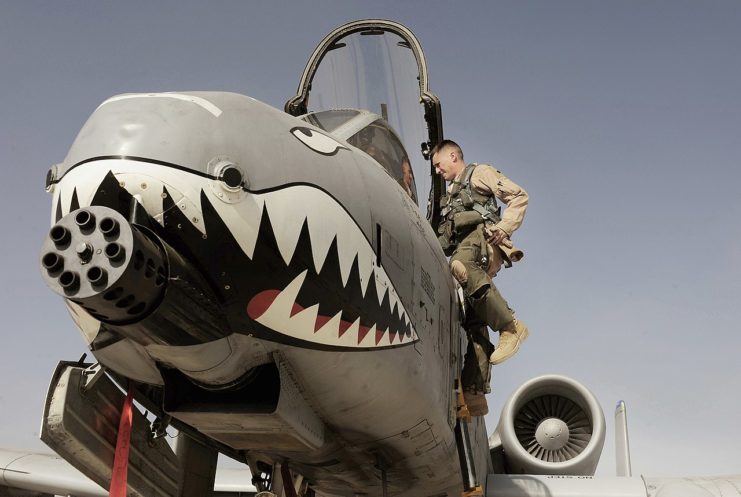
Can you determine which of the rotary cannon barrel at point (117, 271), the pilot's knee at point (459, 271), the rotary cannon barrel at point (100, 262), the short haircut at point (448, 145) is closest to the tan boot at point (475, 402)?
the pilot's knee at point (459, 271)

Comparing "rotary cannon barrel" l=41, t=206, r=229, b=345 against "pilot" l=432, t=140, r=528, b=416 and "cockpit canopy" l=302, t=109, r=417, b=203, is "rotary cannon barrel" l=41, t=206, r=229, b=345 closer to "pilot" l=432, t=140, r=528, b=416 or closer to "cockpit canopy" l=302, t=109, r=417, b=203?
"cockpit canopy" l=302, t=109, r=417, b=203

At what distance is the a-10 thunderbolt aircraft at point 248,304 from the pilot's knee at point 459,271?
20 cm

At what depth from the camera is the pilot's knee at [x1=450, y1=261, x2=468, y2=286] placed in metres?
4.88

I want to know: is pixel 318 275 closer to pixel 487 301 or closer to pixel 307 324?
pixel 307 324

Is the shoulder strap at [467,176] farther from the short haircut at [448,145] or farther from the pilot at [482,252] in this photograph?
the short haircut at [448,145]

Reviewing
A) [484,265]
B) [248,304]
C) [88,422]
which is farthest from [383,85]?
[248,304]

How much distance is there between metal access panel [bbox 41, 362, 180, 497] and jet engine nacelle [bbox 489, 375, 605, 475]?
4.76m

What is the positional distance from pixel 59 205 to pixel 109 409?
1331mm

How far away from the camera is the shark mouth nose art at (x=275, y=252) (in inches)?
105

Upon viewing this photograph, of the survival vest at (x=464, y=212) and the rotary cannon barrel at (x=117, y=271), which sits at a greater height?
the survival vest at (x=464, y=212)

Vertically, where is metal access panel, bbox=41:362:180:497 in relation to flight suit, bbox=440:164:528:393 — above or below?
below

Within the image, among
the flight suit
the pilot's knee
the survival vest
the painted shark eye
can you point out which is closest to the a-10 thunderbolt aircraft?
the painted shark eye

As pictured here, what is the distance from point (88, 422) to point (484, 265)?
105 inches

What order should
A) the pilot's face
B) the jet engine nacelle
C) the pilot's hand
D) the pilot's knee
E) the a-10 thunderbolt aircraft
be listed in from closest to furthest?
the a-10 thunderbolt aircraft, the pilot's knee, the pilot's hand, the pilot's face, the jet engine nacelle
